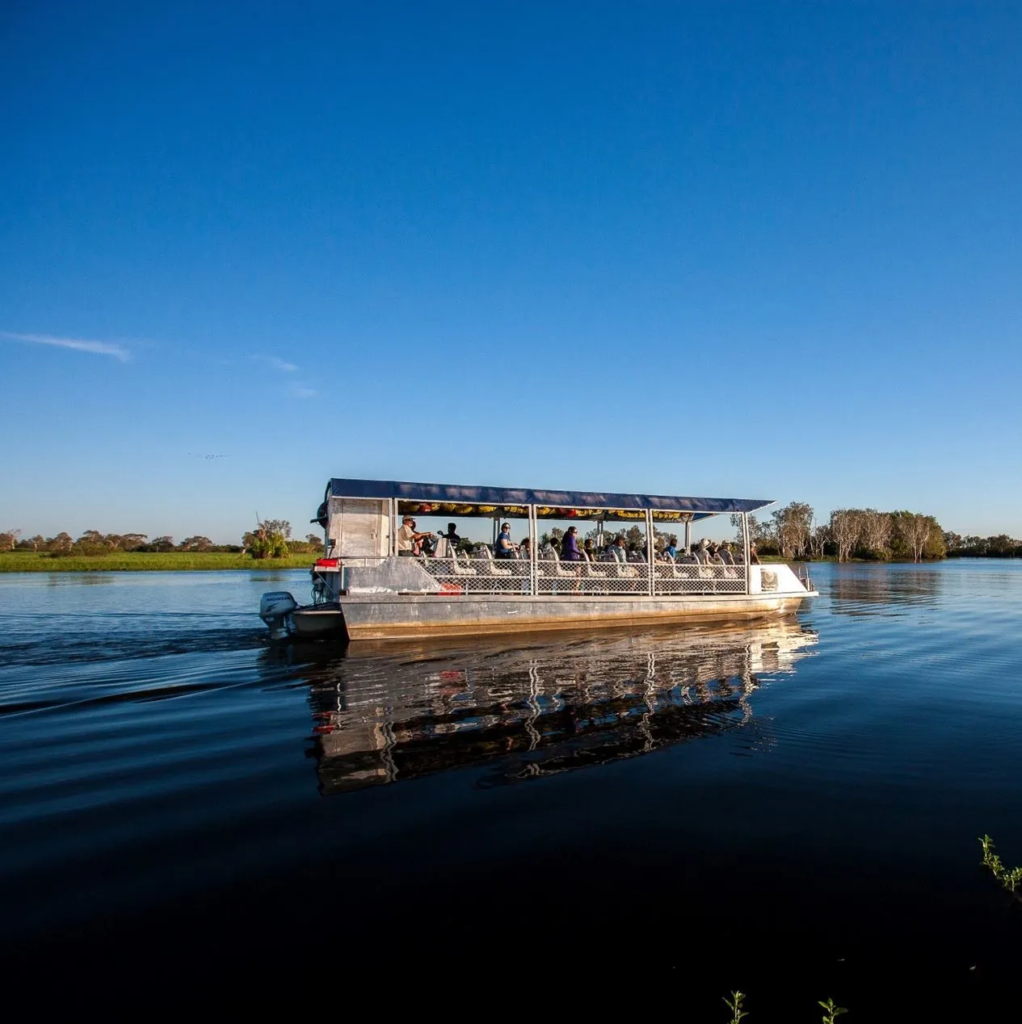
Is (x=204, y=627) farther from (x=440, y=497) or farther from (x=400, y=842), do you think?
(x=400, y=842)

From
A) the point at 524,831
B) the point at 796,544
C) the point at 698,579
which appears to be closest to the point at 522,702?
the point at 524,831

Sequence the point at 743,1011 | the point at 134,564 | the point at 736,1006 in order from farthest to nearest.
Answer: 1. the point at 134,564
2. the point at 743,1011
3. the point at 736,1006

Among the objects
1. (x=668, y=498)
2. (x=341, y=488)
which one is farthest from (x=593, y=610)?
(x=341, y=488)

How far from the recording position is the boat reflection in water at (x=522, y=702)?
705cm

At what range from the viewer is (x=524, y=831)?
204 inches

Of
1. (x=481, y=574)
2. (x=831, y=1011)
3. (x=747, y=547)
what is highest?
(x=747, y=547)

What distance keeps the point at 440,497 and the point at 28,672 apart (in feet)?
30.8

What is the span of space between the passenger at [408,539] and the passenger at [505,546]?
85.8 inches

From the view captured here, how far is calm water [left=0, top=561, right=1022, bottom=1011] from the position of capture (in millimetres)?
3576

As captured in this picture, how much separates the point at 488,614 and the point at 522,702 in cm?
753

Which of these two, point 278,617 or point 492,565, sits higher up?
point 492,565

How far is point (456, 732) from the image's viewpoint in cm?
802

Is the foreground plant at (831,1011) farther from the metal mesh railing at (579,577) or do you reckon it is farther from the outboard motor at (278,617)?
the outboard motor at (278,617)

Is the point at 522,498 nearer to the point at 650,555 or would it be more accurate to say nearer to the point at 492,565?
the point at 492,565
